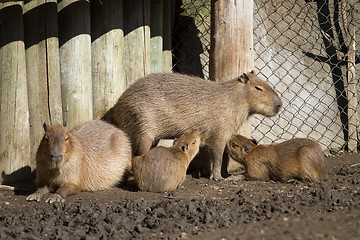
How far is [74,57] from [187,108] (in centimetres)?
137

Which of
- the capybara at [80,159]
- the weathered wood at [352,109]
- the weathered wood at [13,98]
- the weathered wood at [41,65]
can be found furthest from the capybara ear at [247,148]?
the weathered wood at [13,98]

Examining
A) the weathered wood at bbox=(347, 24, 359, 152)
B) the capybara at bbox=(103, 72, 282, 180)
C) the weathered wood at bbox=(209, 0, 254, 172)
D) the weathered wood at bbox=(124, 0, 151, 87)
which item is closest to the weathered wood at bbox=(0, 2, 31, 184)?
the capybara at bbox=(103, 72, 282, 180)

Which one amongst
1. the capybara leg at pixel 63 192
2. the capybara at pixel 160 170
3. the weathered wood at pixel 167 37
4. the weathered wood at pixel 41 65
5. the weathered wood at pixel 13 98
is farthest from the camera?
the weathered wood at pixel 167 37

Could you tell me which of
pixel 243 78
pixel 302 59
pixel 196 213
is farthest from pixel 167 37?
pixel 196 213

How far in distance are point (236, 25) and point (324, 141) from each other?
7.58ft

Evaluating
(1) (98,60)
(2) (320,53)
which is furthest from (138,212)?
(2) (320,53)

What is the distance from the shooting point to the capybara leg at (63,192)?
4570 mm

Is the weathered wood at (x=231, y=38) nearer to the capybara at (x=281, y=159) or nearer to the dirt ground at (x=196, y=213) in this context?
the capybara at (x=281, y=159)

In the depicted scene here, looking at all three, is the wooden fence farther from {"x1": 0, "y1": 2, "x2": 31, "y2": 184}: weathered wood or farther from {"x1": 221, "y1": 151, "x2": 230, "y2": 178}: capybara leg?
{"x1": 221, "y1": 151, "x2": 230, "y2": 178}: capybara leg

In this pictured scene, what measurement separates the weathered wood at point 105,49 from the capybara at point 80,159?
0.38 m

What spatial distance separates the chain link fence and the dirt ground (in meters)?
1.90

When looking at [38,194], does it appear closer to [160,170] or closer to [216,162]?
[160,170]

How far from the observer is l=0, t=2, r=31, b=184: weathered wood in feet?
16.4

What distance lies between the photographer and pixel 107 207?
4.35 metres
